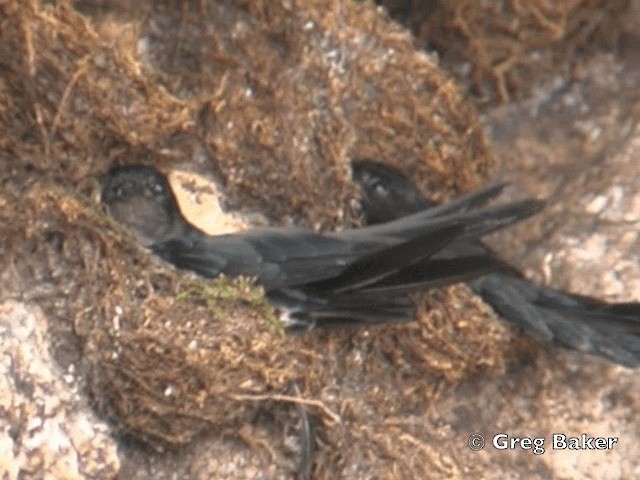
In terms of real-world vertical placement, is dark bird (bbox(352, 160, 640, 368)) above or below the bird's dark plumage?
above

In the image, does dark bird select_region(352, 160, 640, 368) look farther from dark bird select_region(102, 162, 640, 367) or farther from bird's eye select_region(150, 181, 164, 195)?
bird's eye select_region(150, 181, 164, 195)

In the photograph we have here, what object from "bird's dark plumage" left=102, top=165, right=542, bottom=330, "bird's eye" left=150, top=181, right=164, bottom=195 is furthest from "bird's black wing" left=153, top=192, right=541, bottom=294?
"bird's eye" left=150, top=181, right=164, bottom=195

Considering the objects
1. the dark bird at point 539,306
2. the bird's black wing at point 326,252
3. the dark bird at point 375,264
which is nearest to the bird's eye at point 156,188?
the dark bird at point 375,264

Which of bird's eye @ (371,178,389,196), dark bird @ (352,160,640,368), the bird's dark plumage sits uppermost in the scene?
bird's eye @ (371,178,389,196)

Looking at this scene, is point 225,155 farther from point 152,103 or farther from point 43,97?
point 43,97

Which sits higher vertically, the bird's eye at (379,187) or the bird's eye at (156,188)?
the bird's eye at (379,187)

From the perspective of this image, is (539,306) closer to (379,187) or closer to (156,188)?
(379,187)

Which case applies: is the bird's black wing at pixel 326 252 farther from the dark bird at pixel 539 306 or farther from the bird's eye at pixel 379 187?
the bird's eye at pixel 379 187

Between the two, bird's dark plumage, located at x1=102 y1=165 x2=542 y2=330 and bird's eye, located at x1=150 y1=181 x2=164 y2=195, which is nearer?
bird's dark plumage, located at x1=102 y1=165 x2=542 y2=330

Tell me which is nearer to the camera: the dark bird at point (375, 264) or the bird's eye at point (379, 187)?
the dark bird at point (375, 264)

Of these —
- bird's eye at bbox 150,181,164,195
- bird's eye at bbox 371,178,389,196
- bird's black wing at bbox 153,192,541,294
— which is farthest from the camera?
bird's eye at bbox 371,178,389,196

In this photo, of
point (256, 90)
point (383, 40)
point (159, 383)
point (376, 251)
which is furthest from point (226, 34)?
point (159, 383)
